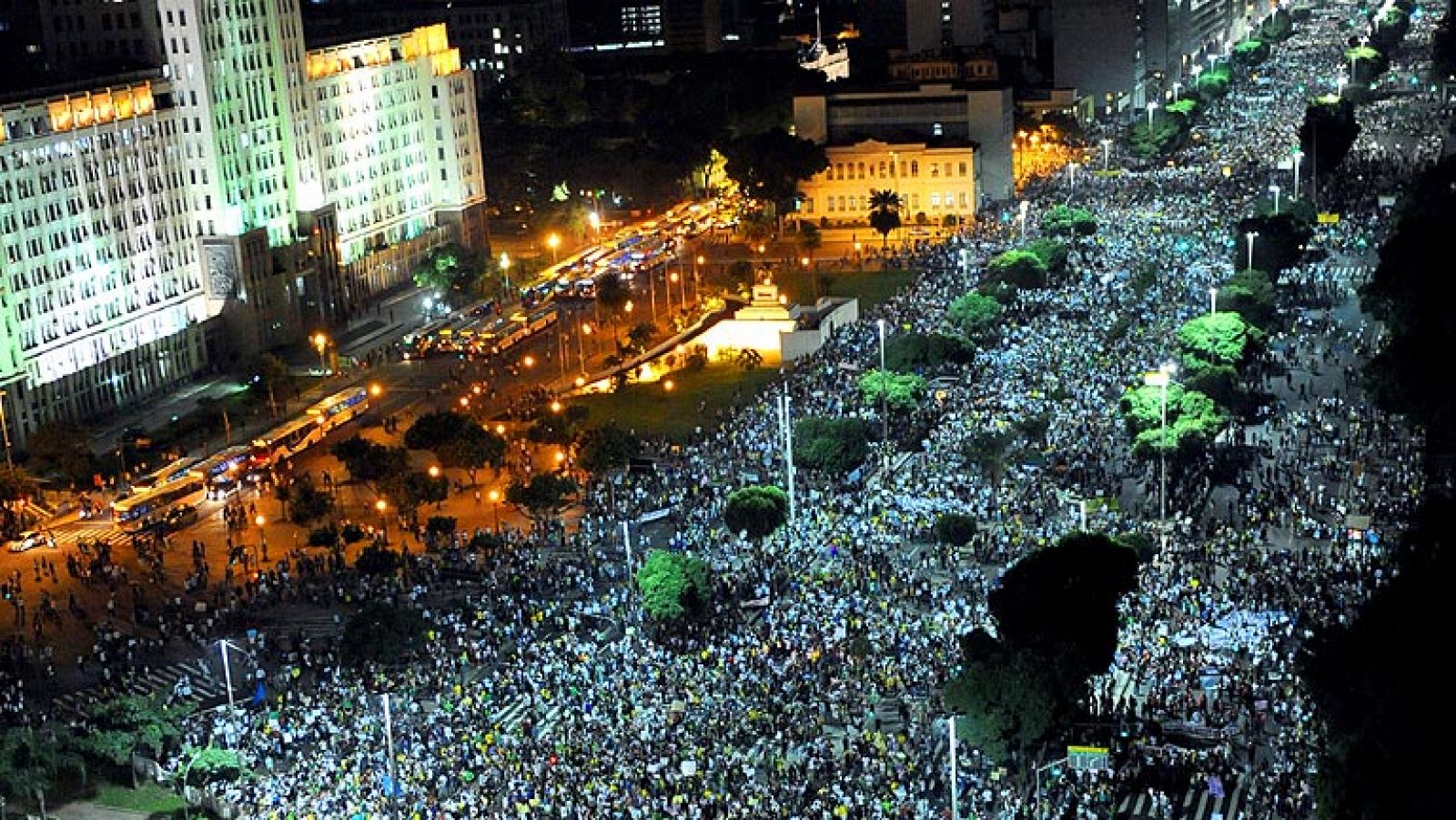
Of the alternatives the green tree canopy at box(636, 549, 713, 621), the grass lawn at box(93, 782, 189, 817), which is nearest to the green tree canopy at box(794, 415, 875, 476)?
the green tree canopy at box(636, 549, 713, 621)

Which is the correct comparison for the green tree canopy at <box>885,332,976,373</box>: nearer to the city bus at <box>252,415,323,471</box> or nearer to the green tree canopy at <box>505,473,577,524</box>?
the green tree canopy at <box>505,473,577,524</box>

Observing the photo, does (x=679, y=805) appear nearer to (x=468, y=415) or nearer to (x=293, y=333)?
(x=468, y=415)

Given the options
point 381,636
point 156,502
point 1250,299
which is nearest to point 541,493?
point 381,636

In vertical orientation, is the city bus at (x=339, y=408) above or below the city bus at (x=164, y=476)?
below

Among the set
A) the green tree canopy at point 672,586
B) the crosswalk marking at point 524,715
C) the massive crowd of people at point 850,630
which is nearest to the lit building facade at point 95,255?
the massive crowd of people at point 850,630

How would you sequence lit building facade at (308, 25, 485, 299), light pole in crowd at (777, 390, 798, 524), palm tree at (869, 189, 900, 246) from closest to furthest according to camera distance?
1. light pole in crowd at (777, 390, 798, 524)
2. lit building facade at (308, 25, 485, 299)
3. palm tree at (869, 189, 900, 246)

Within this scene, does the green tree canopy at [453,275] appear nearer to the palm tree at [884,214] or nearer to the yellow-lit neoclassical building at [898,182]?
the palm tree at [884,214]
